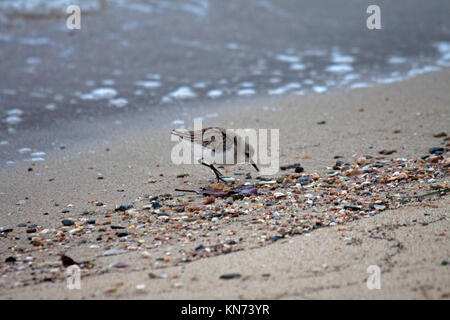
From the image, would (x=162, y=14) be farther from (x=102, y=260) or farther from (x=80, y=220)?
(x=102, y=260)

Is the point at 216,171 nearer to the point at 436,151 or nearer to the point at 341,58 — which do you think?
the point at 436,151

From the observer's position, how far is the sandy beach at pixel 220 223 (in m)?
3.02

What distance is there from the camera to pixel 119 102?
7387 millimetres

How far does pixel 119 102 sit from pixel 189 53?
8.77ft

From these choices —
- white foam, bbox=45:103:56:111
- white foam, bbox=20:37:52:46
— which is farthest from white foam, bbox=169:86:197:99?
white foam, bbox=20:37:52:46

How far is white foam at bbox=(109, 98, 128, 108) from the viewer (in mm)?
7285

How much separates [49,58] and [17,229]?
582 centimetres

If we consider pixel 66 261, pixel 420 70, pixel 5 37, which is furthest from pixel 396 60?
pixel 66 261

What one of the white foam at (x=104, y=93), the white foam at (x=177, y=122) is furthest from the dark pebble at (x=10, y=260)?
the white foam at (x=104, y=93)

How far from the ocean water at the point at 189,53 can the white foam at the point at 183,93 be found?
16 mm

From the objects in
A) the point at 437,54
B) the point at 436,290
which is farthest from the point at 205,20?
the point at 436,290

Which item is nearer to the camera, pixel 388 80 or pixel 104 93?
pixel 104 93

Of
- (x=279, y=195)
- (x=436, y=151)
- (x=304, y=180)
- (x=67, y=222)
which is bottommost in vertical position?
(x=67, y=222)

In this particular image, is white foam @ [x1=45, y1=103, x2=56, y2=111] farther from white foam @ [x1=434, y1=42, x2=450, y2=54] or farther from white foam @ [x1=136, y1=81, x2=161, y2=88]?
white foam @ [x1=434, y1=42, x2=450, y2=54]
